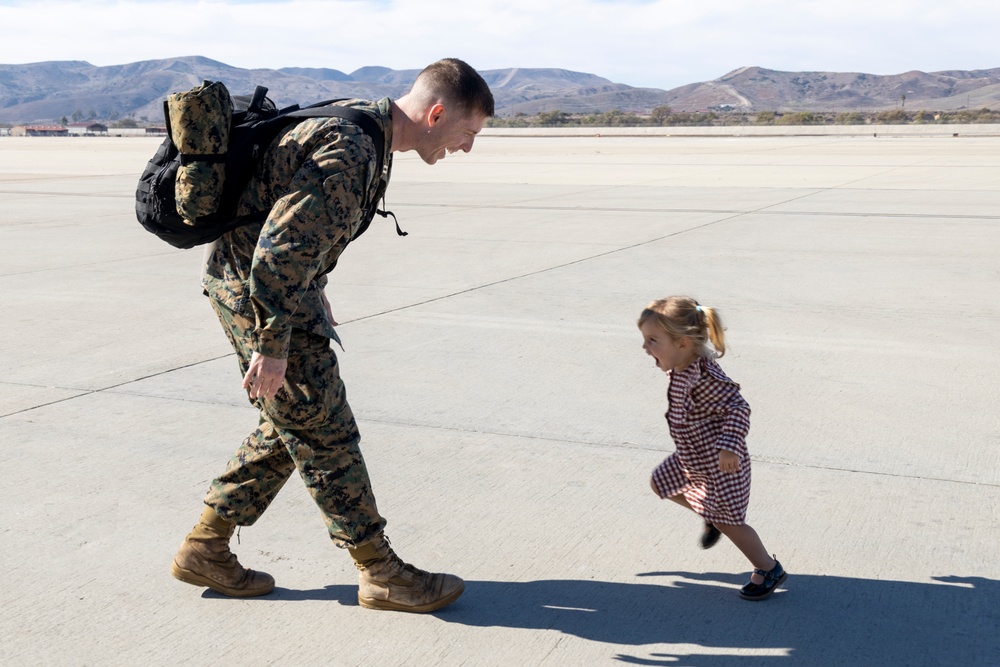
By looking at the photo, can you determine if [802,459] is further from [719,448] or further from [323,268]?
[323,268]

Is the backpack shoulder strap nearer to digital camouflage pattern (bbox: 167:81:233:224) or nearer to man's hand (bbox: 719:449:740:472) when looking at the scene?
digital camouflage pattern (bbox: 167:81:233:224)

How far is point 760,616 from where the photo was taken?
3236 millimetres

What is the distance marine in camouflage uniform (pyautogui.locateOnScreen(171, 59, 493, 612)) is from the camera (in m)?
2.85

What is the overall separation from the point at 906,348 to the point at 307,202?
15.6ft

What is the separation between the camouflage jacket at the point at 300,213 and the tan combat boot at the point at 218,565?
751 mm

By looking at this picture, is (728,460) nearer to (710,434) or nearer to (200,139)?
(710,434)

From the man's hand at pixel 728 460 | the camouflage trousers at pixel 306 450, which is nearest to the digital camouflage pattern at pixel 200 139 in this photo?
the camouflage trousers at pixel 306 450

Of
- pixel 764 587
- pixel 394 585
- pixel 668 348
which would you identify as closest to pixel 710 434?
pixel 668 348

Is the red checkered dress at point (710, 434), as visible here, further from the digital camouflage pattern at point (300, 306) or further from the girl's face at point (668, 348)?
the digital camouflage pattern at point (300, 306)

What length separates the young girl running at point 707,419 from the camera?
10.7 feet

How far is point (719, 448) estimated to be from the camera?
10.6 ft

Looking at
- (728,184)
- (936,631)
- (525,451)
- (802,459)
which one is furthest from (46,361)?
(728,184)

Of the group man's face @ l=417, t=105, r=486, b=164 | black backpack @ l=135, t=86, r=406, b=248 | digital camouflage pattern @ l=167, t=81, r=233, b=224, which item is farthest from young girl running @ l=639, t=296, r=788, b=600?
digital camouflage pattern @ l=167, t=81, r=233, b=224

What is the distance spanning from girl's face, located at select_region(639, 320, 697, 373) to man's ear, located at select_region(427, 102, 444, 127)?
89cm
